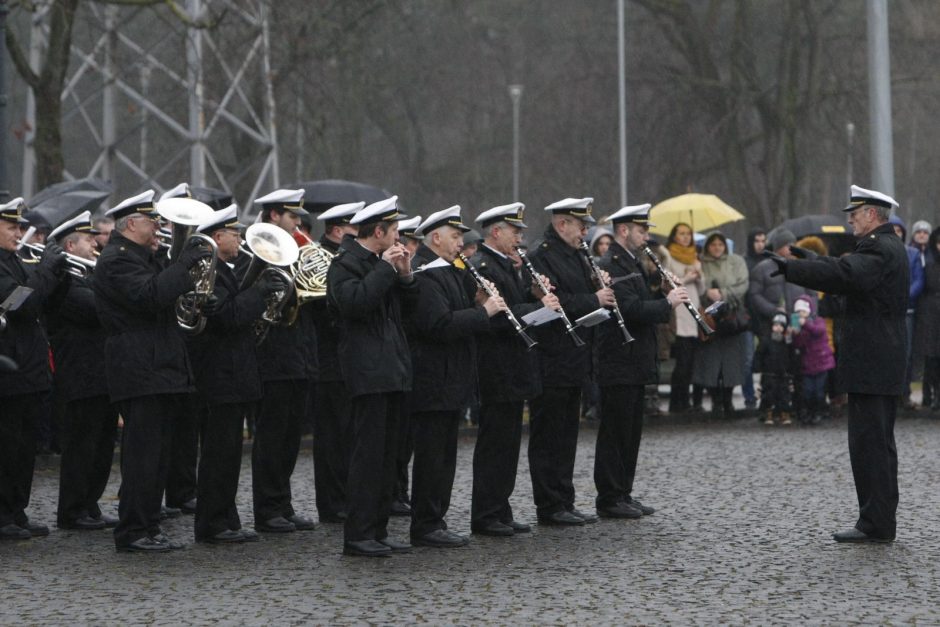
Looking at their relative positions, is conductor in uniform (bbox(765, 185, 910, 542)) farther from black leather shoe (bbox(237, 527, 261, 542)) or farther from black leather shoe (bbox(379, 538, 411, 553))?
black leather shoe (bbox(237, 527, 261, 542))

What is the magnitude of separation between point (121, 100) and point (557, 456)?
22959mm

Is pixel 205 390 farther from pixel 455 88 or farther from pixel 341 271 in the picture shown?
pixel 455 88

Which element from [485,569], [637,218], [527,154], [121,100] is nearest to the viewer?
[485,569]

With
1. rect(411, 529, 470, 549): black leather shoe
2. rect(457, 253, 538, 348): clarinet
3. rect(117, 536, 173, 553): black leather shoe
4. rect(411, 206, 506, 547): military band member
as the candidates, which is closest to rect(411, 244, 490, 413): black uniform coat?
rect(411, 206, 506, 547): military band member

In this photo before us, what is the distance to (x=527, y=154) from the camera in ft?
140

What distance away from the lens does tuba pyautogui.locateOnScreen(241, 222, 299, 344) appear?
1073cm

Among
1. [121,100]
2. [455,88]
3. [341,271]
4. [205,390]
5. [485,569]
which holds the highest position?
[455,88]

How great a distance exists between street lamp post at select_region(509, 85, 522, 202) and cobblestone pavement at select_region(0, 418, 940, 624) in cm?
3083

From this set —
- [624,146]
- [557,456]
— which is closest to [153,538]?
[557,456]

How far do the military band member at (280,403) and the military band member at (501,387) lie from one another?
1.19 m

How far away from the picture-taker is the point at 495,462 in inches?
442

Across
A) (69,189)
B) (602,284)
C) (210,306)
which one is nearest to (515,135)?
(69,189)

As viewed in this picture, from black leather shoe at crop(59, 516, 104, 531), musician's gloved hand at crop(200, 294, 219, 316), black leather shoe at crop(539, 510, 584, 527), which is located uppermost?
musician's gloved hand at crop(200, 294, 219, 316)

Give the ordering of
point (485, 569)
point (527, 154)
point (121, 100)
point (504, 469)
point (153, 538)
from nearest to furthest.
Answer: point (485, 569) < point (153, 538) < point (504, 469) < point (121, 100) < point (527, 154)
